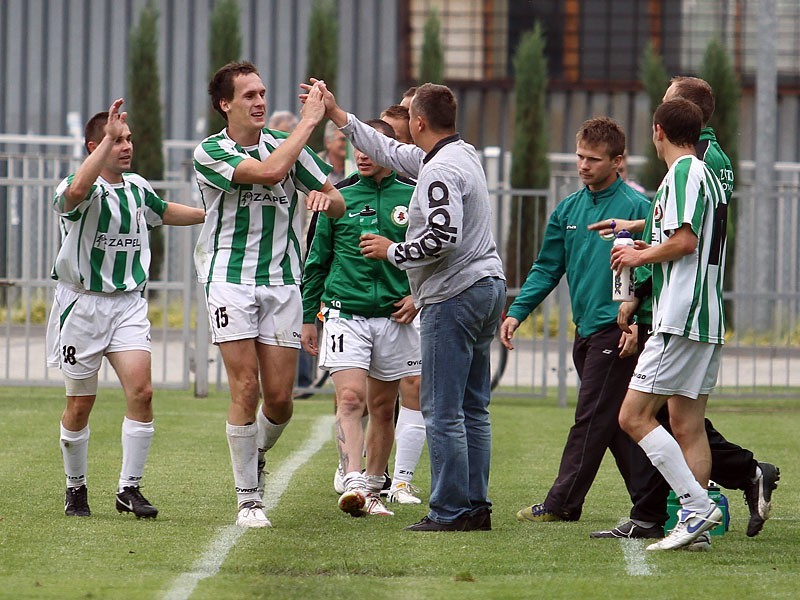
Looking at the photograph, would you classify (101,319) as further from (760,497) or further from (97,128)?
(760,497)

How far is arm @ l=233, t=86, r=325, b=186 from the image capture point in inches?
263

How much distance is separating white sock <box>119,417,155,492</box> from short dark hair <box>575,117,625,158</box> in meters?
2.59

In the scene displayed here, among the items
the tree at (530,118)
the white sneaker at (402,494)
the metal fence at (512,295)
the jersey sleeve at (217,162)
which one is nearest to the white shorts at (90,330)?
the jersey sleeve at (217,162)

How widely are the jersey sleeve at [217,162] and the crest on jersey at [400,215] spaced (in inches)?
47.6

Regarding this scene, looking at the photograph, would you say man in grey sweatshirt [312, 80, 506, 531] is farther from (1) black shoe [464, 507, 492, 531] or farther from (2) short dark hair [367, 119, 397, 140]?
(2) short dark hair [367, 119, 397, 140]

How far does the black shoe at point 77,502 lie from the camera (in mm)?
7328

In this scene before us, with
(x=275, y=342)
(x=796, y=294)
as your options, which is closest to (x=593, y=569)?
(x=275, y=342)

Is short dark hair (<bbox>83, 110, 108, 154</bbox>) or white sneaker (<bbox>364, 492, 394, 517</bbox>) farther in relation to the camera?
white sneaker (<bbox>364, 492, 394, 517</bbox>)

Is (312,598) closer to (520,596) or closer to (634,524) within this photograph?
(520,596)

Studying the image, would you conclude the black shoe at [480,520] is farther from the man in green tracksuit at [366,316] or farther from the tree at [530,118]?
the tree at [530,118]

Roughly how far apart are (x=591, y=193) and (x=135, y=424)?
2.57 metres

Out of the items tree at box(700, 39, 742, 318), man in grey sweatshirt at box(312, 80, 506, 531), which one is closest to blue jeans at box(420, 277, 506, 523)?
man in grey sweatshirt at box(312, 80, 506, 531)

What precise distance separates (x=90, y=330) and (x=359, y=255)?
1468 millimetres

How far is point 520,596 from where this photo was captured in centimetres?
545
